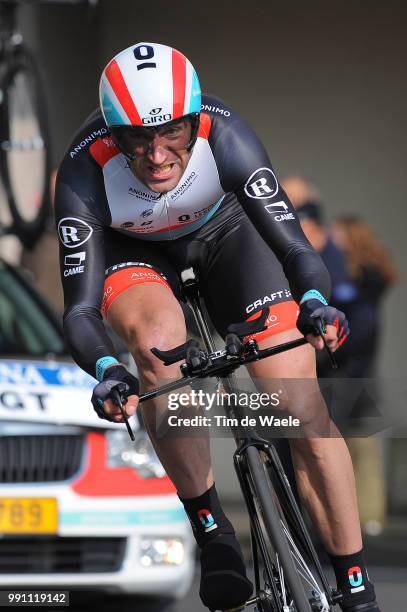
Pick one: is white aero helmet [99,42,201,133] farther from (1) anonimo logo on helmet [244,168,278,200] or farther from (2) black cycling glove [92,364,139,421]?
(2) black cycling glove [92,364,139,421]

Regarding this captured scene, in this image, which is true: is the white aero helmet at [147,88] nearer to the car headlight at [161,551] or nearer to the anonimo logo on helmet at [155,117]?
the anonimo logo on helmet at [155,117]

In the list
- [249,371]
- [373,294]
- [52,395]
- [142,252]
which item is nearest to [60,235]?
[142,252]

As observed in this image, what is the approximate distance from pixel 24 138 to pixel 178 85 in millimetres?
Result: 6178

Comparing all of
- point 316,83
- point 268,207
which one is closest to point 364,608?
point 268,207

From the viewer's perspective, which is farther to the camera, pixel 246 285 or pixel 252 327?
pixel 246 285

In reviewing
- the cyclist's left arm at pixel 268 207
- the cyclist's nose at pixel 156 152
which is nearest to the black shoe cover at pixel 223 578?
the cyclist's left arm at pixel 268 207

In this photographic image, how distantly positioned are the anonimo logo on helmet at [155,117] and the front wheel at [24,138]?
225 inches

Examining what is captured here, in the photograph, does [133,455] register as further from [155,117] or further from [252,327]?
[155,117]

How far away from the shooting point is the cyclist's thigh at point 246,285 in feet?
16.1

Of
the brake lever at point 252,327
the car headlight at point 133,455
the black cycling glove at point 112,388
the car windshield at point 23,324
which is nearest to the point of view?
the black cycling glove at point 112,388

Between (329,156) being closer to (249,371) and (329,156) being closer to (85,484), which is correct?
(85,484)

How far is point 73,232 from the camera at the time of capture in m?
Answer: 4.78

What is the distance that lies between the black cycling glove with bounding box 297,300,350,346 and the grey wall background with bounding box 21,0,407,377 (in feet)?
26.6

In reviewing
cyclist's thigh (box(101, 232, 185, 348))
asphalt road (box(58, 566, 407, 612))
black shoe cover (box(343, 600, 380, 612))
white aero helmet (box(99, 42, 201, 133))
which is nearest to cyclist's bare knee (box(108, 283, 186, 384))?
cyclist's thigh (box(101, 232, 185, 348))
